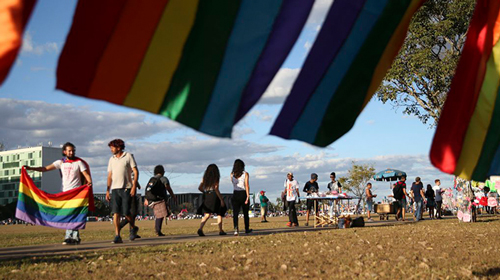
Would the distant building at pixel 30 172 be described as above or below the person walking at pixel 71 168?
above

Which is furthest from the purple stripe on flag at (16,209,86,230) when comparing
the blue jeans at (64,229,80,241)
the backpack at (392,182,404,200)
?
the backpack at (392,182,404,200)

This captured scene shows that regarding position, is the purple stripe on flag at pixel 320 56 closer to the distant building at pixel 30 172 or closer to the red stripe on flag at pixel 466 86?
the red stripe on flag at pixel 466 86

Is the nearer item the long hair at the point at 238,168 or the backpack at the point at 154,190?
the backpack at the point at 154,190

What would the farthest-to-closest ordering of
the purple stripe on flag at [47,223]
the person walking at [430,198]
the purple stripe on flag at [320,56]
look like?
the person walking at [430,198]
the purple stripe on flag at [47,223]
the purple stripe on flag at [320,56]

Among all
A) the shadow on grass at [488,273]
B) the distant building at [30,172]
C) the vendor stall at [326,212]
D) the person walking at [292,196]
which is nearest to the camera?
the shadow on grass at [488,273]

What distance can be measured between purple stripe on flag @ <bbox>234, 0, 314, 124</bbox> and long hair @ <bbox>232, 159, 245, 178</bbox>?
467 inches

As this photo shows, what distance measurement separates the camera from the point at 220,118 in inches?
127

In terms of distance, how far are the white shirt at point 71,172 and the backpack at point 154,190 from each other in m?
2.96

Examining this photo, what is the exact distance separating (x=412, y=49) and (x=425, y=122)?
553 cm

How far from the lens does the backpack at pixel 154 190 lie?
14.4 metres

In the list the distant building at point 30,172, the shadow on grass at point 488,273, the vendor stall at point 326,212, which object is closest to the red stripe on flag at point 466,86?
the shadow on grass at point 488,273

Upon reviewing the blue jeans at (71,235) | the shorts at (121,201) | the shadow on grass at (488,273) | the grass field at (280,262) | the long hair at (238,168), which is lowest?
the shadow on grass at (488,273)

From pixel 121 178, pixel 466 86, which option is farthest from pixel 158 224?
pixel 466 86

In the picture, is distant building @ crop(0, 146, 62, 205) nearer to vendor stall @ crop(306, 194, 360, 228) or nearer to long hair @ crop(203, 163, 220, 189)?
vendor stall @ crop(306, 194, 360, 228)
